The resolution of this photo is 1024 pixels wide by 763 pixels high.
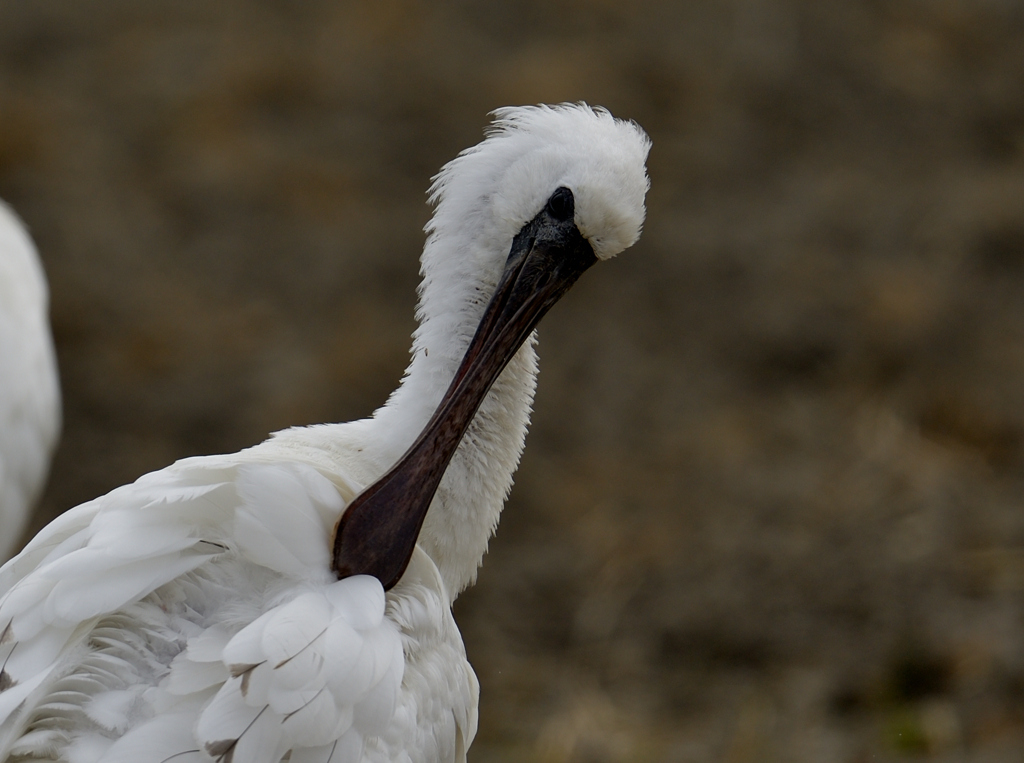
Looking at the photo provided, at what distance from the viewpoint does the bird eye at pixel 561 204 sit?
2.67 m

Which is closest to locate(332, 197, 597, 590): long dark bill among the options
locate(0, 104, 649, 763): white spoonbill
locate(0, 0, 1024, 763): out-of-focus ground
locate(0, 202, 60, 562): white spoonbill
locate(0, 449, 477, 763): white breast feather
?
locate(0, 104, 649, 763): white spoonbill

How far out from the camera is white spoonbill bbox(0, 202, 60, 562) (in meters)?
4.04

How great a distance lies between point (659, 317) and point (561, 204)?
13.5 feet

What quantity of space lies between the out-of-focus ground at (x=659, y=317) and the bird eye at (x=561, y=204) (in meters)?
2.39

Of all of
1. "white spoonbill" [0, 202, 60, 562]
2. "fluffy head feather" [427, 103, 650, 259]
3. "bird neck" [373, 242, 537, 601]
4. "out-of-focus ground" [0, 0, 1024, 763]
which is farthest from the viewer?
"out-of-focus ground" [0, 0, 1024, 763]

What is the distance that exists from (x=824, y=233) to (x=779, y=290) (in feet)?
1.91

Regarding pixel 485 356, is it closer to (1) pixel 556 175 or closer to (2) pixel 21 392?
(1) pixel 556 175

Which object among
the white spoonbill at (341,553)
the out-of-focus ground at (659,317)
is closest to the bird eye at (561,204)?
the white spoonbill at (341,553)

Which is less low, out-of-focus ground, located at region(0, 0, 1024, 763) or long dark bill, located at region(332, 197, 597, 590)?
long dark bill, located at region(332, 197, 597, 590)

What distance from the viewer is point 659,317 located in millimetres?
6750

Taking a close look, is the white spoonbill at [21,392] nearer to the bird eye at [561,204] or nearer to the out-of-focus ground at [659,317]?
the out-of-focus ground at [659,317]

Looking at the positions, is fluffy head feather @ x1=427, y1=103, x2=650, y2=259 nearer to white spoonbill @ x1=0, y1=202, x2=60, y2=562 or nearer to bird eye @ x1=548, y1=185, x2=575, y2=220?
bird eye @ x1=548, y1=185, x2=575, y2=220

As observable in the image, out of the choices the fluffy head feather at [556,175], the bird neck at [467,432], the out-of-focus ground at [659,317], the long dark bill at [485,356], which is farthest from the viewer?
the out-of-focus ground at [659,317]

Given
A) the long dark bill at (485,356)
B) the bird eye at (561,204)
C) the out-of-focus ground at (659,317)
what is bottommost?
the out-of-focus ground at (659,317)
